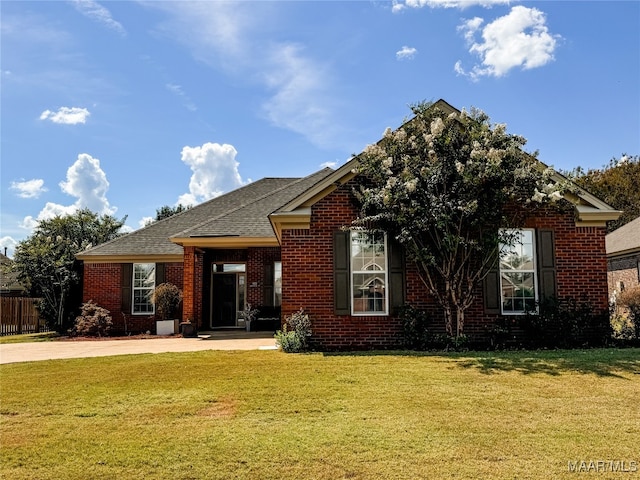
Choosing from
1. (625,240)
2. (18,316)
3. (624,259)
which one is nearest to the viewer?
(18,316)

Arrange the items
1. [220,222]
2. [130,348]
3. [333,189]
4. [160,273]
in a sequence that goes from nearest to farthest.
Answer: [333,189] → [130,348] → [220,222] → [160,273]

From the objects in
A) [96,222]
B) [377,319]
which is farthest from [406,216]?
[96,222]

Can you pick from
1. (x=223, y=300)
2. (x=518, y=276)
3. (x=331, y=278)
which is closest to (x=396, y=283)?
(x=331, y=278)

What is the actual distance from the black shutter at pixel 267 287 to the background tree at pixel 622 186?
88.4ft

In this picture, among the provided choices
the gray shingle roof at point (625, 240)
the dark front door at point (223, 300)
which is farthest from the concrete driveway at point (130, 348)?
the gray shingle roof at point (625, 240)

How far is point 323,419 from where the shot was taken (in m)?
5.41

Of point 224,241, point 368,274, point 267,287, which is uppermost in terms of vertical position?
point 224,241

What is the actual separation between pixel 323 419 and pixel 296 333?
17.2 ft

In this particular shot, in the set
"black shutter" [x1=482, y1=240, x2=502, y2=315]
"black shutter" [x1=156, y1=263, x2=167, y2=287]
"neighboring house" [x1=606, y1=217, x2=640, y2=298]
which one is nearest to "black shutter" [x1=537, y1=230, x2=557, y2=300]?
"black shutter" [x1=482, y1=240, x2=502, y2=315]

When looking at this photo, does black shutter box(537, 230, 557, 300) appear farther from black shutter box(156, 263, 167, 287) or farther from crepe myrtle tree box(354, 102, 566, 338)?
black shutter box(156, 263, 167, 287)

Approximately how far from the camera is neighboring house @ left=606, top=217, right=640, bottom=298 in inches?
817

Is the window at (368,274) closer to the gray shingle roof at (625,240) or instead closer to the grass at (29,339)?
the grass at (29,339)

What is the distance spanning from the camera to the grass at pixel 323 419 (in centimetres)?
419

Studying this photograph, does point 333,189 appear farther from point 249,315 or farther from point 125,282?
point 125,282
